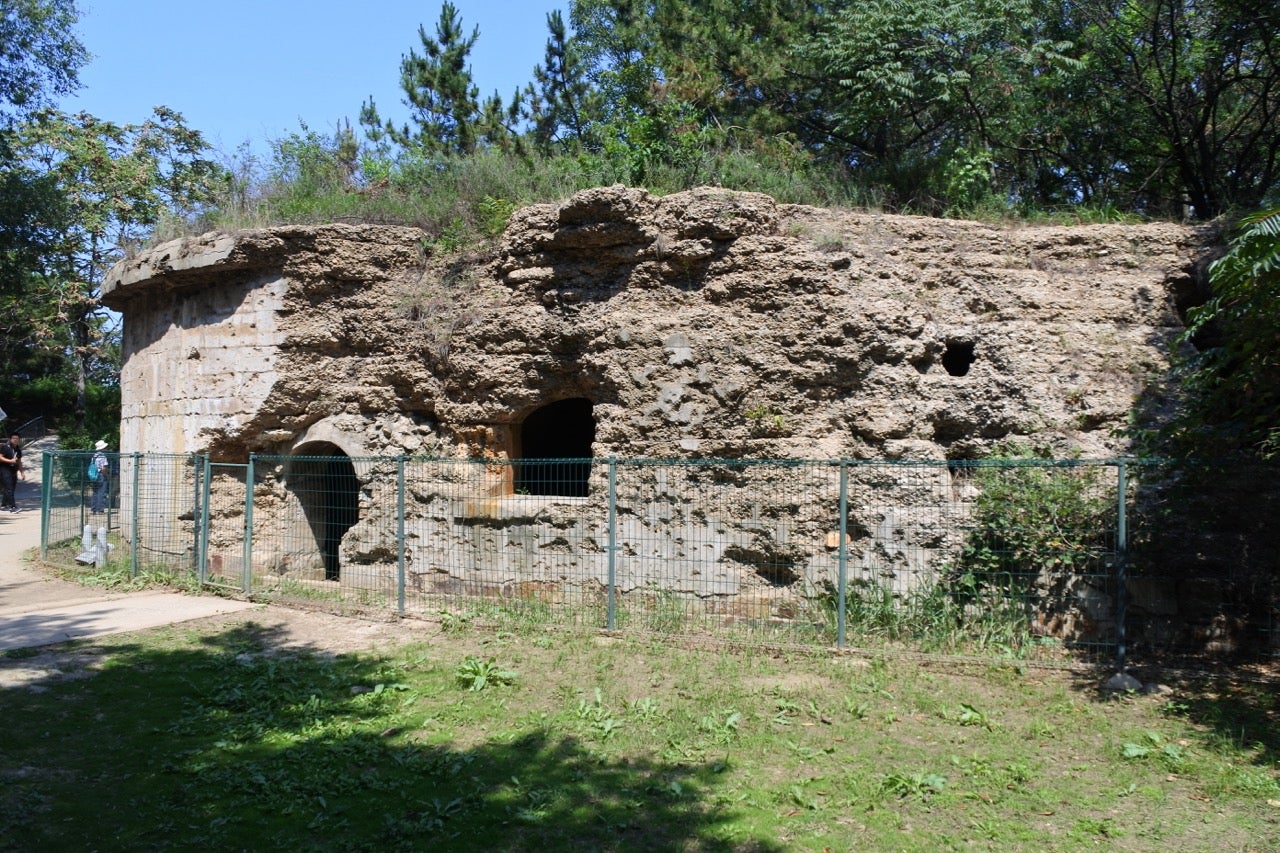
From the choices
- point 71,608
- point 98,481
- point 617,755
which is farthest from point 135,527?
point 617,755

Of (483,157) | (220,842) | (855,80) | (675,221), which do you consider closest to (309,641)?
(220,842)

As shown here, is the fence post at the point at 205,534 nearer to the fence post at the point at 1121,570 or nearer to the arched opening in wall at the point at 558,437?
the arched opening in wall at the point at 558,437

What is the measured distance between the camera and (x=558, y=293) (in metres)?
9.98

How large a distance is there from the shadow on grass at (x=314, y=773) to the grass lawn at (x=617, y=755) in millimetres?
17

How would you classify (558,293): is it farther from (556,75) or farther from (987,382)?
(556,75)

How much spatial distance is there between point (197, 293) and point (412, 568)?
4581mm

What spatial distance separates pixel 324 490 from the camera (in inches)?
451

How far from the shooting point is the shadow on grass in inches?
172

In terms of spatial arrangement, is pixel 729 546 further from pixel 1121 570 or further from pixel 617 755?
pixel 617 755

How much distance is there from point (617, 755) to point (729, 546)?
11.7 ft

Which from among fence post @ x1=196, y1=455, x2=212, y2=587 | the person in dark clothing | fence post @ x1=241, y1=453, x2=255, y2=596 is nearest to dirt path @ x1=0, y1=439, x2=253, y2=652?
fence post @ x1=241, y1=453, x2=255, y2=596

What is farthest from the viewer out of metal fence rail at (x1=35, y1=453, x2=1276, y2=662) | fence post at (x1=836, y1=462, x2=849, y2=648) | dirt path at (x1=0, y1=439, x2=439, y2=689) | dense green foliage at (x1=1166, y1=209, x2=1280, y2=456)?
metal fence rail at (x1=35, y1=453, x2=1276, y2=662)

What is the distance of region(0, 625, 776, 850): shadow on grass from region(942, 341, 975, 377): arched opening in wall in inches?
212

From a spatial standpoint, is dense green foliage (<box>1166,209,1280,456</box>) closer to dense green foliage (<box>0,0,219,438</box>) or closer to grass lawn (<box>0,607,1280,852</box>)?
grass lawn (<box>0,607,1280,852</box>)
